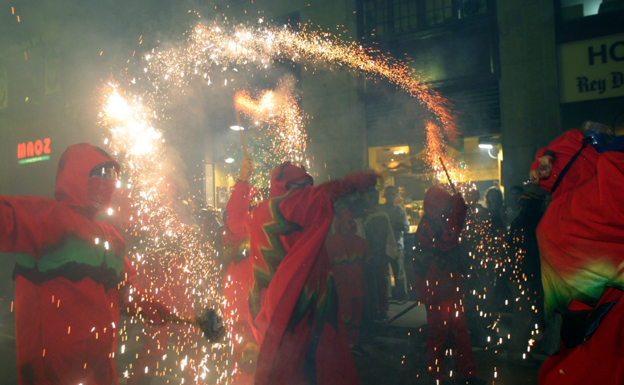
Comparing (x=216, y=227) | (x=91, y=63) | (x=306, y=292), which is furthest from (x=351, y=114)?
(x=306, y=292)

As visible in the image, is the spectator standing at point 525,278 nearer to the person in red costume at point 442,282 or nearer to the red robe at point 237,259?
the person in red costume at point 442,282

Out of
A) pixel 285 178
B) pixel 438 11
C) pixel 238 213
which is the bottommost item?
pixel 238 213

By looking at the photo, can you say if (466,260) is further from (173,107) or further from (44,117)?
(44,117)

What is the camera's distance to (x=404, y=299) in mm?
7406

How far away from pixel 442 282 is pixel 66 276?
338cm

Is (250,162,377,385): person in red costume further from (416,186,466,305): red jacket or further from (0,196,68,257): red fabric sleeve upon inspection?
(416,186,466,305): red jacket

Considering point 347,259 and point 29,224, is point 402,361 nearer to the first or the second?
point 347,259

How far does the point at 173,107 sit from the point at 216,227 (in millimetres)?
5775

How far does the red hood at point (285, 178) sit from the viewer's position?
9.61 ft

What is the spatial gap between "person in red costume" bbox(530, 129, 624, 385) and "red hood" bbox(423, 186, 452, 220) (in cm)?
212

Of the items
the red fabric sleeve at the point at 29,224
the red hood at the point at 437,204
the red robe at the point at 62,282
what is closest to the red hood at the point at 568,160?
the red hood at the point at 437,204

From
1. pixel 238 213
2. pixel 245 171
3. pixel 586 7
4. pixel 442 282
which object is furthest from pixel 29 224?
pixel 586 7

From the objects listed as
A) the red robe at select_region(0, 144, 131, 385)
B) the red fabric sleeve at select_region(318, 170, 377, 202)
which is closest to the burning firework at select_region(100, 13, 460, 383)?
the red fabric sleeve at select_region(318, 170, 377, 202)

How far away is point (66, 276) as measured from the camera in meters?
2.19
